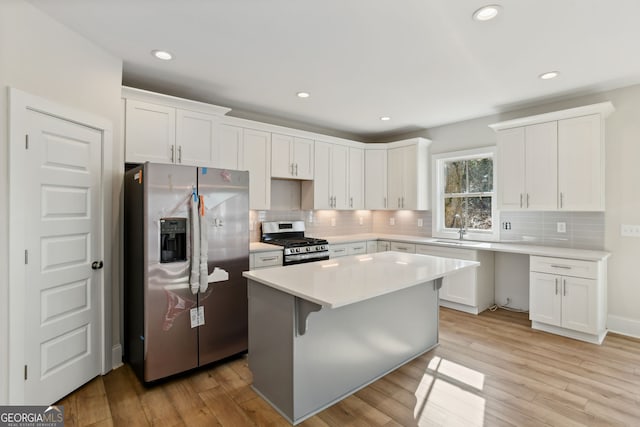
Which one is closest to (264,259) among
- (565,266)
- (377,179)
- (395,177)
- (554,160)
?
(377,179)

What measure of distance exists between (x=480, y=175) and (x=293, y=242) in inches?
110

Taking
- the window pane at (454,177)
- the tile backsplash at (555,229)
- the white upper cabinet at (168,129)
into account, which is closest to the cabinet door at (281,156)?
the white upper cabinet at (168,129)

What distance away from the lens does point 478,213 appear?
4.48m

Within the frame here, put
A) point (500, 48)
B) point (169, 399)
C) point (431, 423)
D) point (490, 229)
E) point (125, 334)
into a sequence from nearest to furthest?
point (431, 423) < point (169, 399) < point (500, 48) < point (125, 334) < point (490, 229)

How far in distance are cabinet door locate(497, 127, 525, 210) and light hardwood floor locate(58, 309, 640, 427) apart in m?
1.64

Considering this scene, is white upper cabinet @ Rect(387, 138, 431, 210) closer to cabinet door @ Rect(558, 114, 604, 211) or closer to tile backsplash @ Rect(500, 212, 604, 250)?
tile backsplash @ Rect(500, 212, 604, 250)

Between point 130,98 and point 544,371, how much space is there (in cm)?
426

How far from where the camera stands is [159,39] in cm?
235

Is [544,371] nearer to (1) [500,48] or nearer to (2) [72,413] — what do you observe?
(1) [500,48]

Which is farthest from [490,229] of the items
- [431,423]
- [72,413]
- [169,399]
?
[72,413]

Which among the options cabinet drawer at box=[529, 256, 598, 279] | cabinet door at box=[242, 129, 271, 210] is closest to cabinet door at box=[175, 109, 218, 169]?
cabinet door at box=[242, 129, 271, 210]

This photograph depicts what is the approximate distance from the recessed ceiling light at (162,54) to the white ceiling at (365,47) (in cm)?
5

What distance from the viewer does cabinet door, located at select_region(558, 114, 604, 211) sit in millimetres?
3213

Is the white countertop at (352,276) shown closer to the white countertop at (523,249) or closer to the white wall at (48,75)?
the white countertop at (523,249)
